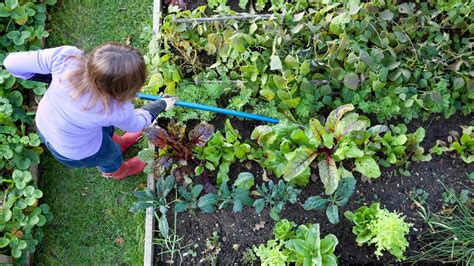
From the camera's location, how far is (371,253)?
134 inches

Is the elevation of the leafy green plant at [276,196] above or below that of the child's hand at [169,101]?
below

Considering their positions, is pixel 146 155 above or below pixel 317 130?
below

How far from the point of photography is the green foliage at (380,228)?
297 centimetres

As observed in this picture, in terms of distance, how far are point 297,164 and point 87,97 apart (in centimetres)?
141

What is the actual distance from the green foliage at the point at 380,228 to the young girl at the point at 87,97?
143 cm

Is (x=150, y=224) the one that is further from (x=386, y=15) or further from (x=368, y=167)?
(x=386, y=15)

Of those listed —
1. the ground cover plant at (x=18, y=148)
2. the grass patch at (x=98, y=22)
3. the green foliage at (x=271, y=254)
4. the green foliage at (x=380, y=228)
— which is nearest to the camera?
the green foliage at (x=380, y=228)

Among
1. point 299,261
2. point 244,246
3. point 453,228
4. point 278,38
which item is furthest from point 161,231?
point 453,228

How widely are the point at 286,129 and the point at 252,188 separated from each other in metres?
0.53

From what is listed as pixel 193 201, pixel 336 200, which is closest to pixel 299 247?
pixel 336 200

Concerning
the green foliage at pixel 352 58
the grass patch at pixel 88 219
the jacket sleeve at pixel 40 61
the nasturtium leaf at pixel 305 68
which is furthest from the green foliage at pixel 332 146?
the jacket sleeve at pixel 40 61

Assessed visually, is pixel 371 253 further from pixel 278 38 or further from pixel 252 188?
pixel 278 38

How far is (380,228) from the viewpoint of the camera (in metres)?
3.01

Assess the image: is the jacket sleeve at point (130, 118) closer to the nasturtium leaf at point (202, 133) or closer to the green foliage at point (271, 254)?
the nasturtium leaf at point (202, 133)
